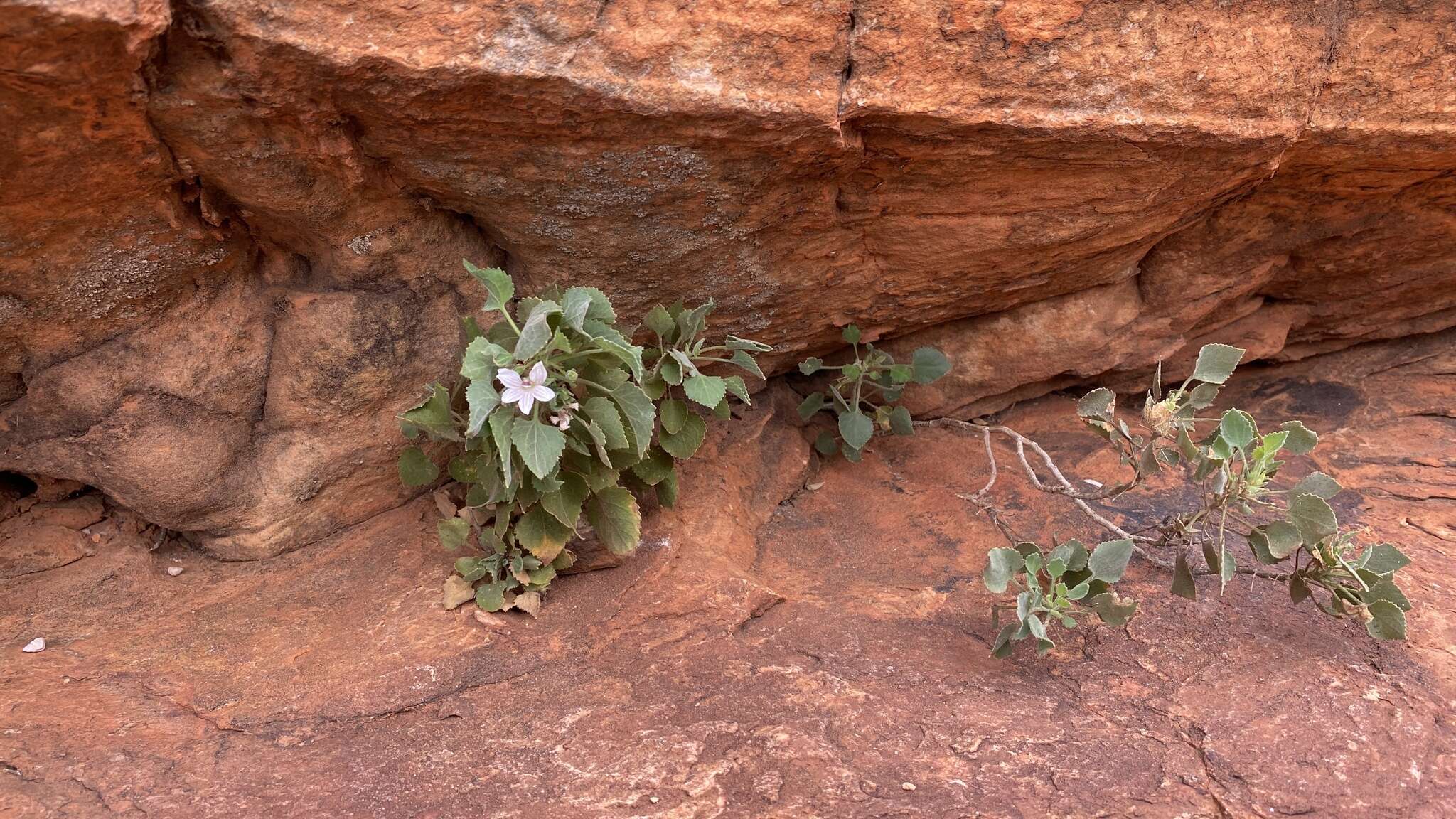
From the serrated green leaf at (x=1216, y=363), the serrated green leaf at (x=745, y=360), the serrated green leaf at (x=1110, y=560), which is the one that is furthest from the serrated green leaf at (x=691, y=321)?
the serrated green leaf at (x=1216, y=363)

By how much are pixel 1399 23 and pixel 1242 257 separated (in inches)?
34.9

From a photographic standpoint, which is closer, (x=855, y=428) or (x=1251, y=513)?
(x=1251, y=513)

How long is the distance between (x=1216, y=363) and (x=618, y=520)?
1.57 m

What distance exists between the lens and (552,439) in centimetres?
239

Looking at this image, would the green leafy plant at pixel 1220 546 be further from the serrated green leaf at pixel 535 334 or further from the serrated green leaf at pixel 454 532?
the serrated green leaf at pixel 454 532

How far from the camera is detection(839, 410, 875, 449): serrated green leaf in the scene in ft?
11.3

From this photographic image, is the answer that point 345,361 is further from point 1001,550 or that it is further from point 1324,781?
point 1324,781

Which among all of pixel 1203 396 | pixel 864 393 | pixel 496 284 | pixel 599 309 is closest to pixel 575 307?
pixel 599 309

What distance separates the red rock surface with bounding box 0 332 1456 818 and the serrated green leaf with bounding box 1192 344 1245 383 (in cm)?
60

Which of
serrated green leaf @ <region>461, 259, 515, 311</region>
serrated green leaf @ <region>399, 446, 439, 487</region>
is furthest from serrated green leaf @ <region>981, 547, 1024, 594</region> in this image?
serrated green leaf @ <region>399, 446, 439, 487</region>

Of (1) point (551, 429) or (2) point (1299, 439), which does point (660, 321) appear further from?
(2) point (1299, 439)

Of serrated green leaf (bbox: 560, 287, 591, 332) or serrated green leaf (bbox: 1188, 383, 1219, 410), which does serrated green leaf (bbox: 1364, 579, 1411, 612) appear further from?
serrated green leaf (bbox: 560, 287, 591, 332)

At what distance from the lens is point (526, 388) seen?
2393 millimetres

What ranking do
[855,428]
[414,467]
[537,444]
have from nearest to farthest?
[537,444] → [414,467] → [855,428]
